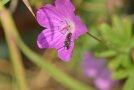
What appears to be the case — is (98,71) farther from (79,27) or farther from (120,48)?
(79,27)

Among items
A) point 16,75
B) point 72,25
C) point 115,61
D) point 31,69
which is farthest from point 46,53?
point 72,25

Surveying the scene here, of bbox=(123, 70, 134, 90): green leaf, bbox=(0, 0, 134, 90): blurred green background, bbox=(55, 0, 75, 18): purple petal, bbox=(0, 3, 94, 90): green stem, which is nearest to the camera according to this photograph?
bbox=(55, 0, 75, 18): purple petal

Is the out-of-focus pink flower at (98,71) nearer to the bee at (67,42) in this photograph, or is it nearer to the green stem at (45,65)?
the green stem at (45,65)

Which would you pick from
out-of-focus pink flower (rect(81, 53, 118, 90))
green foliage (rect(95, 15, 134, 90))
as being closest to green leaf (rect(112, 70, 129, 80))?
green foliage (rect(95, 15, 134, 90))

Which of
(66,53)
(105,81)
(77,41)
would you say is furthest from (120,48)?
(66,53)

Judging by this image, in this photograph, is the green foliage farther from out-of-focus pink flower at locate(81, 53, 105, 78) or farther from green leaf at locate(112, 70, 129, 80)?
out-of-focus pink flower at locate(81, 53, 105, 78)
